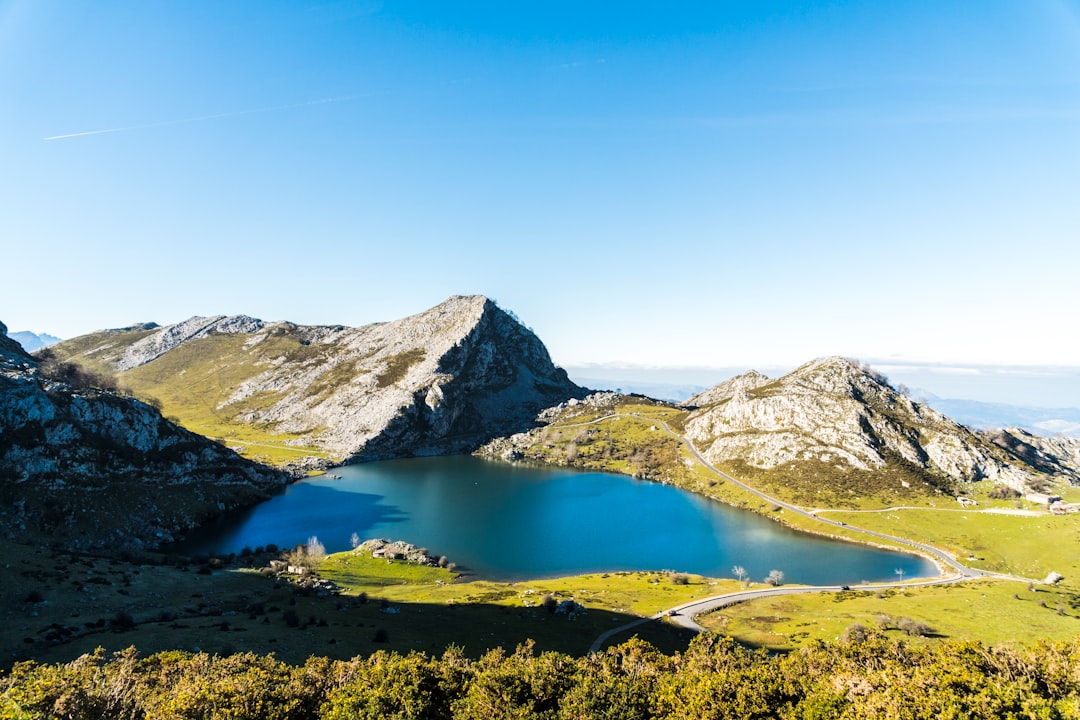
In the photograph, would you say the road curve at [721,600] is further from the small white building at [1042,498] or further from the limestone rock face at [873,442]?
the limestone rock face at [873,442]

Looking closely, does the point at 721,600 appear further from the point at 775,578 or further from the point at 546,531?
the point at 546,531

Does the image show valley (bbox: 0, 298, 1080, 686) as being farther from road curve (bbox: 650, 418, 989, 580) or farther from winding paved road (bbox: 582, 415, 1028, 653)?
winding paved road (bbox: 582, 415, 1028, 653)

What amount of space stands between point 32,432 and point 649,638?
127 m

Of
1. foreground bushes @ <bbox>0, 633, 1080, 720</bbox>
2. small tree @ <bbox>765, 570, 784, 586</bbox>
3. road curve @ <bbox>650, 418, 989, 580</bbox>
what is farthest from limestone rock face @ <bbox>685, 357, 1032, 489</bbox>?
foreground bushes @ <bbox>0, 633, 1080, 720</bbox>

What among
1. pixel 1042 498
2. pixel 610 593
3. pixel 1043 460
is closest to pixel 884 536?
pixel 1042 498

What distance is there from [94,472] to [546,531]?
10425 centimetres

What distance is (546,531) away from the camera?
122 meters

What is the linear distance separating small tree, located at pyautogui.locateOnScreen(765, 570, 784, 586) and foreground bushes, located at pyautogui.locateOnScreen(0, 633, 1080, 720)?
68435 millimetres

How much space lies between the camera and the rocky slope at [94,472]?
285 ft

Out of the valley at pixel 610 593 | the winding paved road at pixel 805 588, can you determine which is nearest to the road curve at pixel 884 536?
the winding paved road at pixel 805 588

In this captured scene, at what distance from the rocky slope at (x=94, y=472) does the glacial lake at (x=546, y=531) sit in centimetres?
974

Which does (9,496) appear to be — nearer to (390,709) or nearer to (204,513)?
(204,513)

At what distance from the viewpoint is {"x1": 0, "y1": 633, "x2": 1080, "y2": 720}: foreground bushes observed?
2116 centimetres

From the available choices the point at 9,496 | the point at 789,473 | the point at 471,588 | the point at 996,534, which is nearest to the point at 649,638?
the point at 471,588
